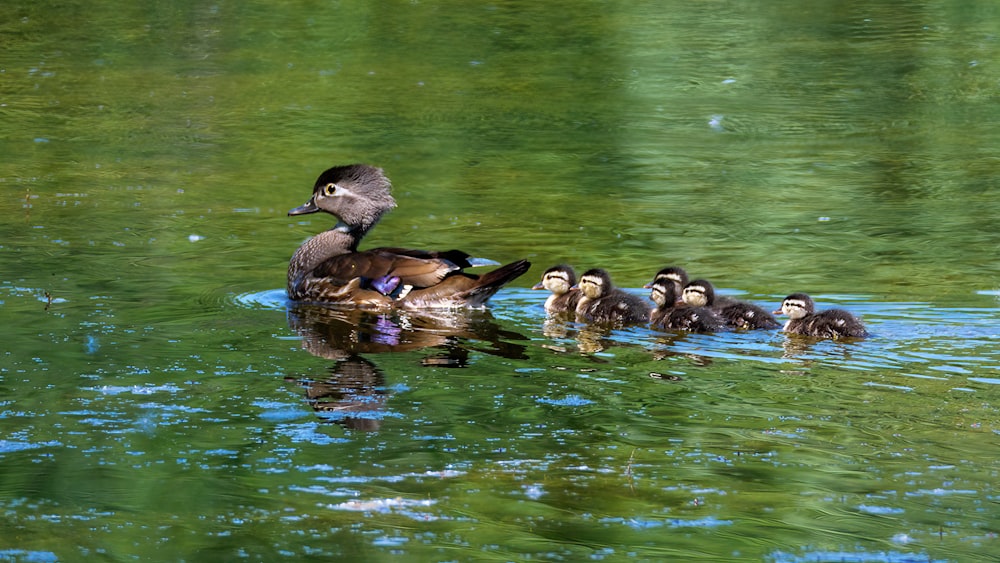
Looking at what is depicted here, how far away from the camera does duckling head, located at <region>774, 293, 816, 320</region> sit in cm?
860

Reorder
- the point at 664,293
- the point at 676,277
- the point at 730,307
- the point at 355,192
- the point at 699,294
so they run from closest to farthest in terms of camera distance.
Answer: the point at 730,307 → the point at 699,294 → the point at 664,293 → the point at 676,277 → the point at 355,192

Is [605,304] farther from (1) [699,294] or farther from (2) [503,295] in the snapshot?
(2) [503,295]

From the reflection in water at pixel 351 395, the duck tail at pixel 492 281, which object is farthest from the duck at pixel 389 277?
the reflection in water at pixel 351 395

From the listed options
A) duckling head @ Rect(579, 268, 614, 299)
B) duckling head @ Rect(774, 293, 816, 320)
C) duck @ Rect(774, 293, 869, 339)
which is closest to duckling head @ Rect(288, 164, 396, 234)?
duckling head @ Rect(579, 268, 614, 299)

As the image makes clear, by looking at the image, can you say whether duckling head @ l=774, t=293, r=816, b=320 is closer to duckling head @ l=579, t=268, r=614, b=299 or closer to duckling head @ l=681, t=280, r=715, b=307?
duckling head @ l=681, t=280, r=715, b=307

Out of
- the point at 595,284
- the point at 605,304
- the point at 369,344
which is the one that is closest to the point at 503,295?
the point at 595,284

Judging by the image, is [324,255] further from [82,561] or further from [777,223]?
[82,561]

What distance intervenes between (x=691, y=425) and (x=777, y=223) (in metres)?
5.60

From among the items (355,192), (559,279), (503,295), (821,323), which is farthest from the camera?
(355,192)

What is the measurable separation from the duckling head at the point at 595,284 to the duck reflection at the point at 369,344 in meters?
0.58

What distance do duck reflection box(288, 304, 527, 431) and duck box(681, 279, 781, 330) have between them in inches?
40.9

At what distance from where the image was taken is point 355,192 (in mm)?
10711

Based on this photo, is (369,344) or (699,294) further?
(699,294)

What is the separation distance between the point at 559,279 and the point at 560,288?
5cm
